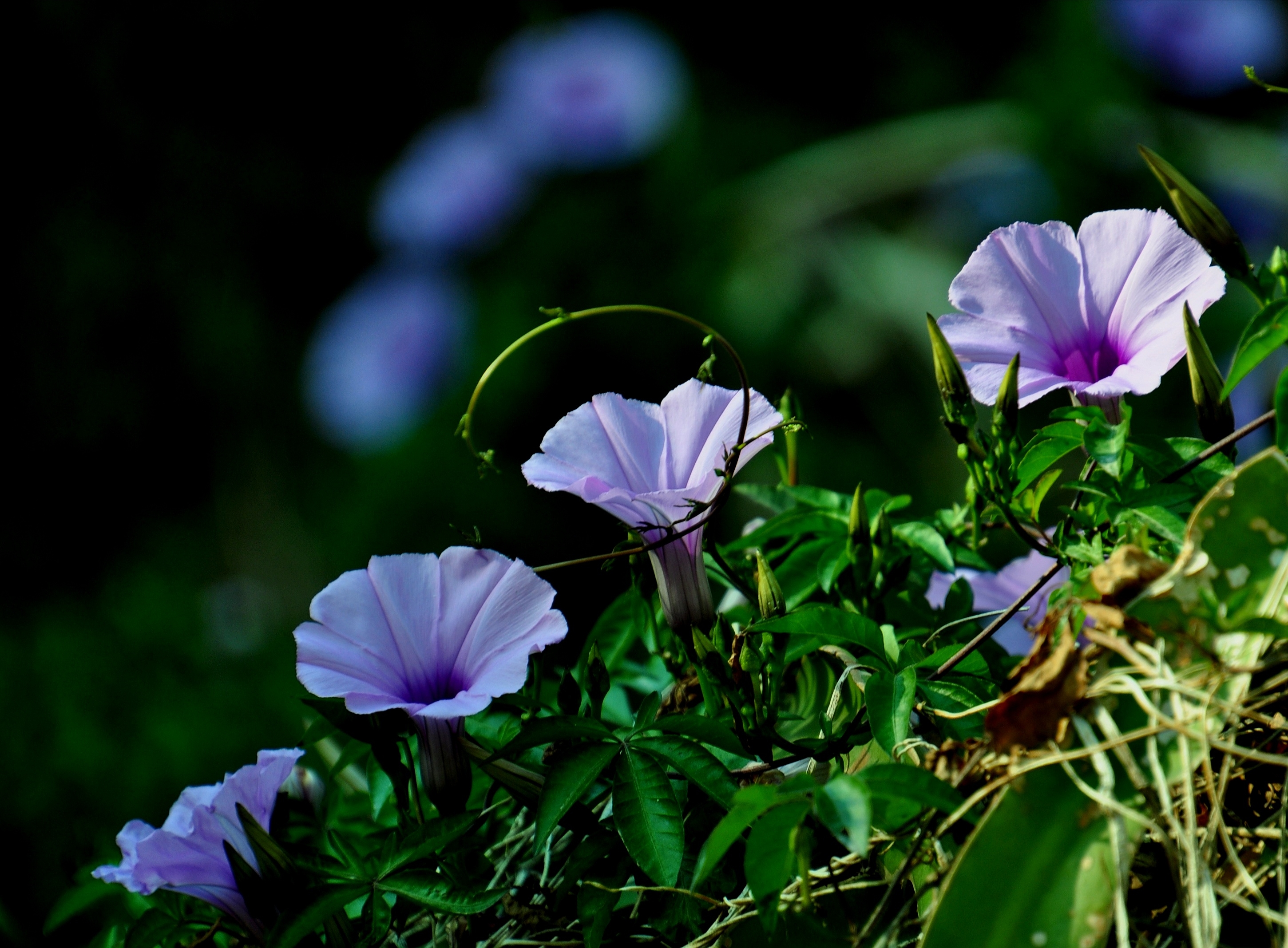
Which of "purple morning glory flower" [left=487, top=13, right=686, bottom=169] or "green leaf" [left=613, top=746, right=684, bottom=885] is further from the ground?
"purple morning glory flower" [left=487, top=13, right=686, bottom=169]

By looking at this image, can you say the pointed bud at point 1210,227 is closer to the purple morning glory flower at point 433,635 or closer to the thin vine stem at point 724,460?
the thin vine stem at point 724,460

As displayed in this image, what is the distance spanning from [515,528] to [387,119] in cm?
197

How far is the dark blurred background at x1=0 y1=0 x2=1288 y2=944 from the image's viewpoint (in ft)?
8.71

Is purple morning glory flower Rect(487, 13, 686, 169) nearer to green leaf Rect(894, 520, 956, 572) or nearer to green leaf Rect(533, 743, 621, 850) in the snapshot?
green leaf Rect(894, 520, 956, 572)

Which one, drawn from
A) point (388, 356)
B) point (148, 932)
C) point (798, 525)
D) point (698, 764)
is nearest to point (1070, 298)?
point (798, 525)

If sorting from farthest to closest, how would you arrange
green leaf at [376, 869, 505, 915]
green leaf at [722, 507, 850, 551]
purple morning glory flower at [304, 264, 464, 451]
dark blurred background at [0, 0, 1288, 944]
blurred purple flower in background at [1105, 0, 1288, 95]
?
purple morning glory flower at [304, 264, 464, 451]
blurred purple flower in background at [1105, 0, 1288, 95]
dark blurred background at [0, 0, 1288, 944]
green leaf at [722, 507, 850, 551]
green leaf at [376, 869, 505, 915]

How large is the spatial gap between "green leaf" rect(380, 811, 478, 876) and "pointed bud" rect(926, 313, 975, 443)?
264mm

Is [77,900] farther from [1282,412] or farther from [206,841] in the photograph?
[1282,412]

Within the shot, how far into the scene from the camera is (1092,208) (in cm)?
285

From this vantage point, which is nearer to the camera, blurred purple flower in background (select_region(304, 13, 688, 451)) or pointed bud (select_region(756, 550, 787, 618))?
pointed bud (select_region(756, 550, 787, 618))

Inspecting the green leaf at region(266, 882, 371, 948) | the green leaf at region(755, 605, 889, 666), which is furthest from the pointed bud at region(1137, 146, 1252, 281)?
the green leaf at region(266, 882, 371, 948)

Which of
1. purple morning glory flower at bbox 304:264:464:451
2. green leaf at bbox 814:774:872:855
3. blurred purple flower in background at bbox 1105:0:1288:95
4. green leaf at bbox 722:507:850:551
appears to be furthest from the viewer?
purple morning glory flower at bbox 304:264:464:451

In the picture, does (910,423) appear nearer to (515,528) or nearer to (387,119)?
(515,528)

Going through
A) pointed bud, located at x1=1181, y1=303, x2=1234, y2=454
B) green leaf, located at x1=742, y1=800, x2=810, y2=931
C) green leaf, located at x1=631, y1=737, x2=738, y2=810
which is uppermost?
pointed bud, located at x1=1181, y1=303, x2=1234, y2=454
